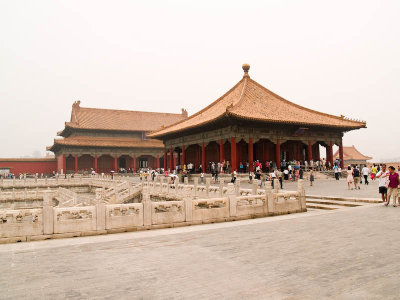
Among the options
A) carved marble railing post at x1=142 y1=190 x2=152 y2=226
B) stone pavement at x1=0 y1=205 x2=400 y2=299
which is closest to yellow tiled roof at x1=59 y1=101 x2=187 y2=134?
carved marble railing post at x1=142 y1=190 x2=152 y2=226

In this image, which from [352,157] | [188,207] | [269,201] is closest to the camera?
[188,207]

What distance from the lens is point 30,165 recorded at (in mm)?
45844

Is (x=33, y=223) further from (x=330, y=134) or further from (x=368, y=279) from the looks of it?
(x=330, y=134)

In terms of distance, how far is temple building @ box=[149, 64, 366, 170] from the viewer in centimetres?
2496

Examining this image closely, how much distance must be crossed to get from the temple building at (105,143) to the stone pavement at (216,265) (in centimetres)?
3905

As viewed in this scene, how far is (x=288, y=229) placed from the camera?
8.22 meters

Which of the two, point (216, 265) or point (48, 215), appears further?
point (48, 215)

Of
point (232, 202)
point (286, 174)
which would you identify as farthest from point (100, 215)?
point (286, 174)

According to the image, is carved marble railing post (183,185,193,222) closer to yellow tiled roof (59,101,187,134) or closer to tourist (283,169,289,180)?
tourist (283,169,289,180)

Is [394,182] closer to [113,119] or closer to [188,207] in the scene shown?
[188,207]

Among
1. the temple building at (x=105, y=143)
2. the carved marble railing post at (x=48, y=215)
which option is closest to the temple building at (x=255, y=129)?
the temple building at (x=105, y=143)

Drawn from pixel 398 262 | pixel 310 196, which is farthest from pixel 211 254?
pixel 310 196

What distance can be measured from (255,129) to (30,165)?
34191 millimetres

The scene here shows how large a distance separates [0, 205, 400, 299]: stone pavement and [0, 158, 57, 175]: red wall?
Answer: 139 ft
